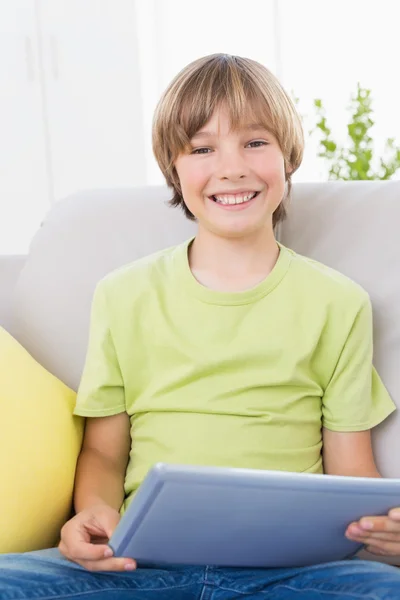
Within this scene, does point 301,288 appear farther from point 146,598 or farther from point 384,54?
point 384,54

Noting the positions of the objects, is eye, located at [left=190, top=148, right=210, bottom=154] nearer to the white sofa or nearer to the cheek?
the cheek

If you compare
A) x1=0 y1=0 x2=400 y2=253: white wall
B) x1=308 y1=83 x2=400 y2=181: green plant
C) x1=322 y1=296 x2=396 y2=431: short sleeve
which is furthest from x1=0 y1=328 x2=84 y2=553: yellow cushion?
x1=0 y1=0 x2=400 y2=253: white wall

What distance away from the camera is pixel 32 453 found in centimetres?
125

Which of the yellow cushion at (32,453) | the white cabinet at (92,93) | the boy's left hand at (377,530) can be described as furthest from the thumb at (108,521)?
the white cabinet at (92,93)

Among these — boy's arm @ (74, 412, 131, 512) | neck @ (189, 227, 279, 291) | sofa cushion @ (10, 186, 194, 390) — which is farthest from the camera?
sofa cushion @ (10, 186, 194, 390)

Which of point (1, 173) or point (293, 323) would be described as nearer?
point (293, 323)

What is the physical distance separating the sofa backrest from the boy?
7 centimetres

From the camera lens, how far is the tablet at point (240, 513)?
0.89m

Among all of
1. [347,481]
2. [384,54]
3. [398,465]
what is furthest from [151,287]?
[384,54]

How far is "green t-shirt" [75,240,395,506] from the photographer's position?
131 cm

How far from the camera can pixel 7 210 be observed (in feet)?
13.1

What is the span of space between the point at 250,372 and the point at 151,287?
0.68 ft

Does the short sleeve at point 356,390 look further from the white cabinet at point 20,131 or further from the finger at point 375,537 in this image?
the white cabinet at point 20,131

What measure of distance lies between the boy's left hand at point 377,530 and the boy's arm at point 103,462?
0.40m
